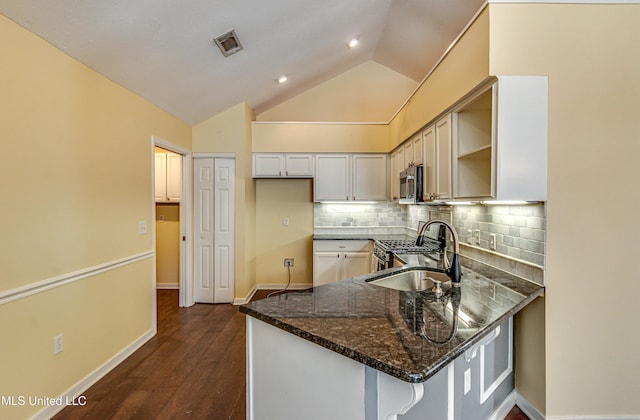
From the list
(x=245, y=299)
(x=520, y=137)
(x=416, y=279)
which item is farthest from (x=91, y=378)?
(x=520, y=137)

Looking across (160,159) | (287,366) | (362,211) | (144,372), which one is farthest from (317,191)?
(287,366)

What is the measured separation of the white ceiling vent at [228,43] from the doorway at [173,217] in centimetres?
128

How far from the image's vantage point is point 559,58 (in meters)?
1.61

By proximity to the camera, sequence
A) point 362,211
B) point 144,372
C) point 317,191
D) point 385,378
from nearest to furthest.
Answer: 1. point 385,378
2. point 144,372
3. point 317,191
4. point 362,211

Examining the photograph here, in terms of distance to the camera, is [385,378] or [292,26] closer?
[385,378]

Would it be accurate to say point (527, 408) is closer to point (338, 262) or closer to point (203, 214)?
point (338, 262)

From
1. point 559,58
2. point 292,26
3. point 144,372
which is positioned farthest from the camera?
point 292,26

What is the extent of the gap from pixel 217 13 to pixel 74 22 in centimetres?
91

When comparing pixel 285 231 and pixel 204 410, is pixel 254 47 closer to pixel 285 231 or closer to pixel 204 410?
pixel 285 231

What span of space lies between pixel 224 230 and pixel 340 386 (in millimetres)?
3294

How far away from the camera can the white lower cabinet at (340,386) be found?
913 mm

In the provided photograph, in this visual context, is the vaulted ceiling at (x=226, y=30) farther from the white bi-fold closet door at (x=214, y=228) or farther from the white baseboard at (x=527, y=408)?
the white baseboard at (x=527, y=408)

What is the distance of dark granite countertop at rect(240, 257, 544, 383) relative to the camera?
85 cm

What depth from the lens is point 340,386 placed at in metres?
0.97
